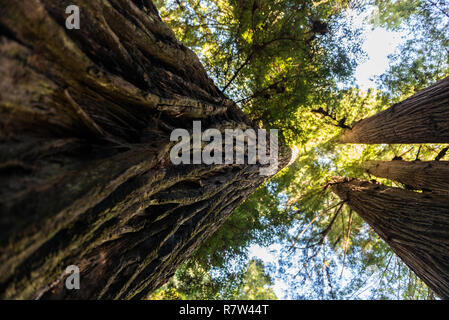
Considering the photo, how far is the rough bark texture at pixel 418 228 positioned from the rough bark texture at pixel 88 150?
8.97 ft

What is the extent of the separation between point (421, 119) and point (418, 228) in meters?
1.44

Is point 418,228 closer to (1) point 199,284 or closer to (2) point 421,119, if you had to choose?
(2) point 421,119

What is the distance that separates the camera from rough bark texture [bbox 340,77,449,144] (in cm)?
262

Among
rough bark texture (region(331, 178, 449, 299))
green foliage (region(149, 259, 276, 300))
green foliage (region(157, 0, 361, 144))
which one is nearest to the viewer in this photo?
rough bark texture (region(331, 178, 449, 299))

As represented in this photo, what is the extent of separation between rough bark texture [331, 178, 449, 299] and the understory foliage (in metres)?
2.02

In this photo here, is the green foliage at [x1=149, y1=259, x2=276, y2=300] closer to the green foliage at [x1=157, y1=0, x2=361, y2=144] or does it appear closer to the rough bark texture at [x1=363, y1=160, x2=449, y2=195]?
the green foliage at [x1=157, y1=0, x2=361, y2=144]

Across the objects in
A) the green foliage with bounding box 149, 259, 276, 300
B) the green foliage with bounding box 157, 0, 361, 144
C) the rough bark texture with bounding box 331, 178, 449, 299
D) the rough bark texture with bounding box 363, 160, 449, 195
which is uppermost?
the green foliage with bounding box 157, 0, 361, 144

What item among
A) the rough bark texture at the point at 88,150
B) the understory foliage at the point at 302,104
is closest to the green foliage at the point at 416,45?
the understory foliage at the point at 302,104

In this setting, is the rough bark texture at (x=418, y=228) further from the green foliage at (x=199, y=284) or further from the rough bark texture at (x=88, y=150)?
the green foliage at (x=199, y=284)

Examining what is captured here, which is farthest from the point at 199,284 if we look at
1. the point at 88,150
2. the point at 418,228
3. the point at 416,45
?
the point at 416,45

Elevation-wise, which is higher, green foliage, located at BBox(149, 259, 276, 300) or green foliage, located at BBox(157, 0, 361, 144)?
green foliage, located at BBox(157, 0, 361, 144)

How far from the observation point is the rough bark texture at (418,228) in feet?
7.53

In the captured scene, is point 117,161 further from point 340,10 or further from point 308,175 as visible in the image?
point 308,175

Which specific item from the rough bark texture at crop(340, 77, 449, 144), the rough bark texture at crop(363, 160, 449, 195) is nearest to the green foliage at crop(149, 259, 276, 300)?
the rough bark texture at crop(363, 160, 449, 195)
